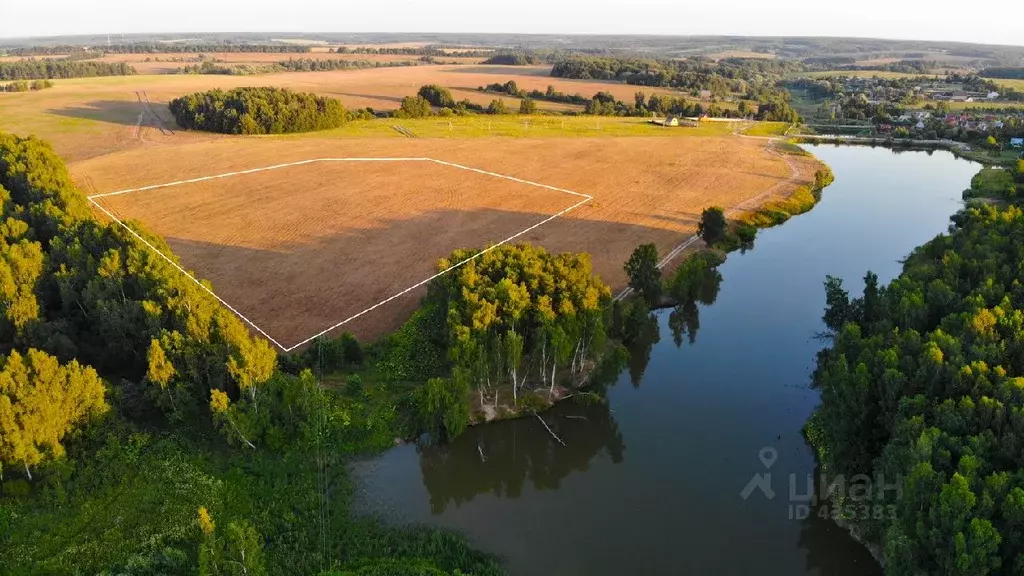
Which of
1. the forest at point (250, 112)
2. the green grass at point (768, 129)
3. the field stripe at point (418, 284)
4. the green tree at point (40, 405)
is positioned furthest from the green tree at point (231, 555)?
the green grass at point (768, 129)

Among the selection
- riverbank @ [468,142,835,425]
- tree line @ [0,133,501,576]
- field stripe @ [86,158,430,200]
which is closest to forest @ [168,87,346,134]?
field stripe @ [86,158,430,200]

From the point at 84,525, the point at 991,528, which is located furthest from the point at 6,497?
the point at 991,528

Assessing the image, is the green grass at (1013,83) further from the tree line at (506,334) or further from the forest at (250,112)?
the tree line at (506,334)

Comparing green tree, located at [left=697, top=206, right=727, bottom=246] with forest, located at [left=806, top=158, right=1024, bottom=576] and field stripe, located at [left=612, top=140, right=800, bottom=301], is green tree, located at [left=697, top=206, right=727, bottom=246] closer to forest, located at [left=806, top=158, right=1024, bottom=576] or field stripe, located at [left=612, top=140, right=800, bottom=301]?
field stripe, located at [left=612, top=140, right=800, bottom=301]

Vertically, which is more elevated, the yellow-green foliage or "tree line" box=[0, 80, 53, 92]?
"tree line" box=[0, 80, 53, 92]

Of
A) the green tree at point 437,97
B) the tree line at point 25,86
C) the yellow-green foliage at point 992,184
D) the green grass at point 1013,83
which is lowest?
the yellow-green foliage at point 992,184

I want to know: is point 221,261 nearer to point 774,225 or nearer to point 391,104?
point 774,225
